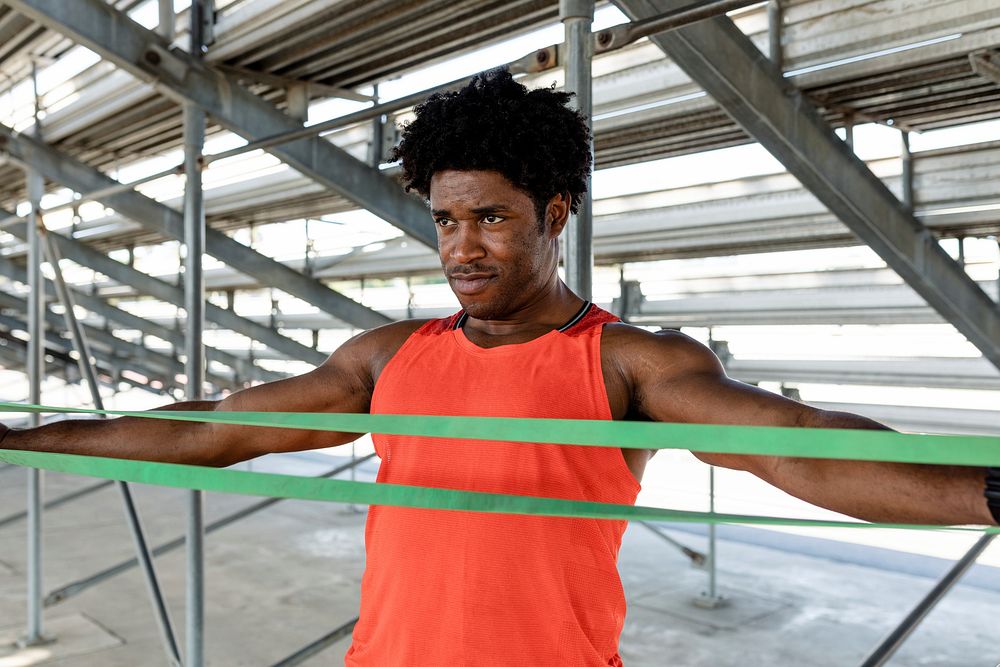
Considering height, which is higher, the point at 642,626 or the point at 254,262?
the point at 254,262

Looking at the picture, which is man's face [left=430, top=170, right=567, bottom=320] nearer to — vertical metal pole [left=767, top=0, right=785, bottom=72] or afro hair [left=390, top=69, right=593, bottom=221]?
afro hair [left=390, top=69, right=593, bottom=221]

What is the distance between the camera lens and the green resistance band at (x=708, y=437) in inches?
32.1

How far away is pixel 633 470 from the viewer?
144 cm

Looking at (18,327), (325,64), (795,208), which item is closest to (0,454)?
(325,64)

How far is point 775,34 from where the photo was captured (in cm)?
313

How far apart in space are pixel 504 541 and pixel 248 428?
57 centimetres

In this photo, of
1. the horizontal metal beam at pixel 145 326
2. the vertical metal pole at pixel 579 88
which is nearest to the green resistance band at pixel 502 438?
the vertical metal pole at pixel 579 88

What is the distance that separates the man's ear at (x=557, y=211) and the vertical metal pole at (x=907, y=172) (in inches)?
99.7

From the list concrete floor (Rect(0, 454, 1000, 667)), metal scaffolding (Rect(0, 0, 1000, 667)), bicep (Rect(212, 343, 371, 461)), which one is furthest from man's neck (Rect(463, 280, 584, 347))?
concrete floor (Rect(0, 454, 1000, 667))

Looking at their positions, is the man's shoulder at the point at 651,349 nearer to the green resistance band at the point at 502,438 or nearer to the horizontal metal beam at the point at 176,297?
the green resistance band at the point at 502,438

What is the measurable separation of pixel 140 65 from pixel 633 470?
325cm

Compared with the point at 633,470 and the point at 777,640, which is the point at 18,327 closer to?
the point at 777,640


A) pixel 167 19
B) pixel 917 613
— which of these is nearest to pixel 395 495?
pixel 917 613

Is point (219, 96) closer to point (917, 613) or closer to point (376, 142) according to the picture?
point (376, 142)
